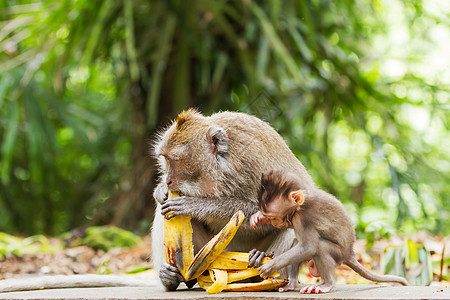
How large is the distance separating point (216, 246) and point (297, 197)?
0.49 m

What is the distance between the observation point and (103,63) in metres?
8.27

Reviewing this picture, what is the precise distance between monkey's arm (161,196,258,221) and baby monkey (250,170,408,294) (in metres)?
0.23

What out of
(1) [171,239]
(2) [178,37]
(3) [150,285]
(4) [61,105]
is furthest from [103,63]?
(1) [171,239]

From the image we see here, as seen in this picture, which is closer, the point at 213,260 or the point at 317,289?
the point at 317,289

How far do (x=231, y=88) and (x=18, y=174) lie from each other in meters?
3.68

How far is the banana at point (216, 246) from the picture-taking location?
2.91 metres

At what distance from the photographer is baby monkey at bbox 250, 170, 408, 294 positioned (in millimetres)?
2842

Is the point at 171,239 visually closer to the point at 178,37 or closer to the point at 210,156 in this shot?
the point at 210,156

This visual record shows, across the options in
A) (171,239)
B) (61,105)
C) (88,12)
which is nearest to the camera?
(171,239)

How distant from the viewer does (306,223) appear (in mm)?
2875

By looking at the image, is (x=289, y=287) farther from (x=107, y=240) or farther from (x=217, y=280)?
(x=107, y=240)

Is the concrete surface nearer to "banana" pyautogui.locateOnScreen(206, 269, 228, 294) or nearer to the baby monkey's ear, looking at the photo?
"banana" pyautogui.locateOnScreen(206, 269, 228, 294)

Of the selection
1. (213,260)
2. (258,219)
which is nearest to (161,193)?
(213,260)

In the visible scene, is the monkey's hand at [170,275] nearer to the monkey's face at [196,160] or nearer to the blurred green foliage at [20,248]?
the monkey's face at [196,160]
